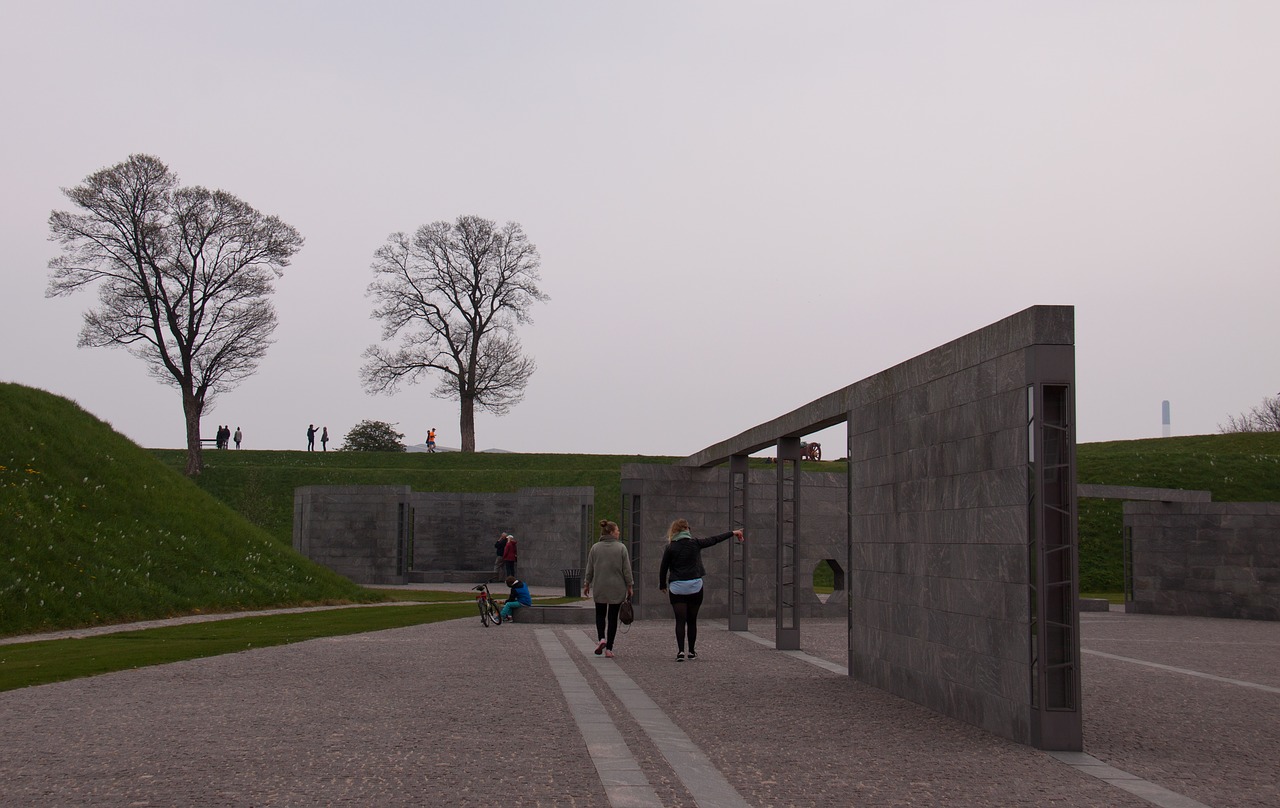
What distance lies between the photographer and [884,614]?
1136cm

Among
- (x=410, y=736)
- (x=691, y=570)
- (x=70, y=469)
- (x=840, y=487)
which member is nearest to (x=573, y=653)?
(x=691, y=570)

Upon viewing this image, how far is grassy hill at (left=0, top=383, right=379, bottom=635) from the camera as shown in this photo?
20891mm

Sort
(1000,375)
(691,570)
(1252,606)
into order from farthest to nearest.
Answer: (1252,606)
(691,570)
(1000,375)

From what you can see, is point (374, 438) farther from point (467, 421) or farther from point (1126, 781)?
point (1126, 781)

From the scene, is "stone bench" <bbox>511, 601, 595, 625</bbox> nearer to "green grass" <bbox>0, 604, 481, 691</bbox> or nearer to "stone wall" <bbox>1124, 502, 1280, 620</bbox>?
"green grass" <bbox>0, 604, 481, 691</bbox>

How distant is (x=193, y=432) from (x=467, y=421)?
543 inches

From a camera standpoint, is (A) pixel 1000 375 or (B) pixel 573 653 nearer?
(A) pixel 1000 375

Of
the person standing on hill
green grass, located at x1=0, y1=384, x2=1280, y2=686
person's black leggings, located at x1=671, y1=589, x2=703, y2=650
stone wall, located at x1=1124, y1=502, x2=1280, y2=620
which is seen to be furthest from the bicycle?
stone wall, located at x1=1124, y1=502, x2=1280, y2=620

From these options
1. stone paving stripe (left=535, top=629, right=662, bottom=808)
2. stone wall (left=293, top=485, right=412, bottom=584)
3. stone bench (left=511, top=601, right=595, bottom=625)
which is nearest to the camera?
stone paving stripe (left=535, top=629, right=662, bottom=808)

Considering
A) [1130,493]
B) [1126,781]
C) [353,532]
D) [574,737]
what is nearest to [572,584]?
[353,532]

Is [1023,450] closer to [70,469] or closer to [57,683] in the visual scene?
[57,683]

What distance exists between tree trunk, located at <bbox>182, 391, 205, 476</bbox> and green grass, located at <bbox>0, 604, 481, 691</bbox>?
1068 inches

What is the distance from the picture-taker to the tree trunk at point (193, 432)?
48219 mm

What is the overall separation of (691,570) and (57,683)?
6.54 meters
